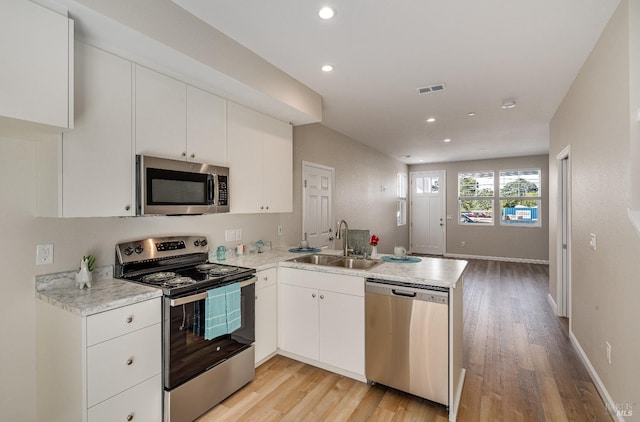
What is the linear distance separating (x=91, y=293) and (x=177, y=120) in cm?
130

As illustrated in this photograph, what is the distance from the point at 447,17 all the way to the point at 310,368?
2.95 meters

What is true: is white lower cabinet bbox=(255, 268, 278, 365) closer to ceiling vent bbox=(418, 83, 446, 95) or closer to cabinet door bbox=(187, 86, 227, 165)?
cabinet door bbox=(187, 86, 227, 165)

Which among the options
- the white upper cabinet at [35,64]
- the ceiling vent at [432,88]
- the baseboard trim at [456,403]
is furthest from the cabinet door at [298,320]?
the ceiling vent at [432,88]

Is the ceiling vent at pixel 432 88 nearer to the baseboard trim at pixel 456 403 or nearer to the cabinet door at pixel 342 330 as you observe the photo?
the cabinet door at pixel 342 330

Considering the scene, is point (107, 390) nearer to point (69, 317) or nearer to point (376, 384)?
point (69, 317)

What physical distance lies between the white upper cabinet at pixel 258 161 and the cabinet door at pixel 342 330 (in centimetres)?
114

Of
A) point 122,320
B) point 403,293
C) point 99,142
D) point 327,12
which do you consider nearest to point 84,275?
point 122,320

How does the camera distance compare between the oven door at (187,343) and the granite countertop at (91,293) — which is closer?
the granite countertop at (91,293)

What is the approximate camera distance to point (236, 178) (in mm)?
2875

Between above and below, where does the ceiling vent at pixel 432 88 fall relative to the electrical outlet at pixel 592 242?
above

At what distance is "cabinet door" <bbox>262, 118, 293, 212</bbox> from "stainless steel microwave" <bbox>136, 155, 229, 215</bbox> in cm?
60

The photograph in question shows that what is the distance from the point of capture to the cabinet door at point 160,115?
6.87ft

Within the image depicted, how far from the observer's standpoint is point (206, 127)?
8.39 feet

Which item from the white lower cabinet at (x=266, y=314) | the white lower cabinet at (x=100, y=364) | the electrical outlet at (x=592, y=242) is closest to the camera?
the white lower cabinet at (x=100, y=364)
